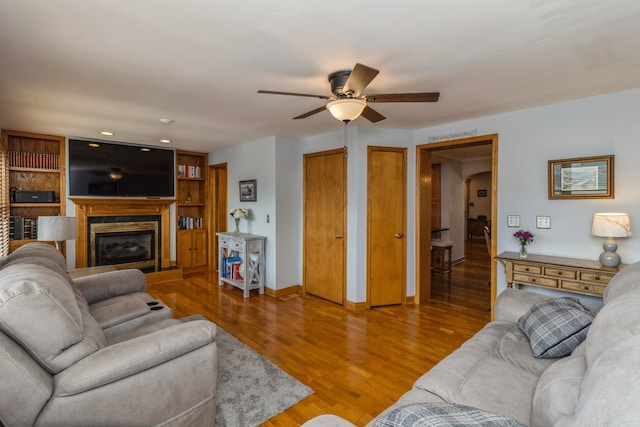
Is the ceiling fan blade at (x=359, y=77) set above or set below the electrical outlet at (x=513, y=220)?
above

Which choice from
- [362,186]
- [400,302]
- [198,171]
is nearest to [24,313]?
[362,186]

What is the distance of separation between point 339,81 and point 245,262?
120 inches

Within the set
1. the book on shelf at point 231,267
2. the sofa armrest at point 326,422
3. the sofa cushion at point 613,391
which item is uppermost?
the sofa cushion at point 613,391

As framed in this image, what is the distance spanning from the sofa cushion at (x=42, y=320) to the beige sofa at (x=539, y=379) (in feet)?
3.75

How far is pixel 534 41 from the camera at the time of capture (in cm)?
186

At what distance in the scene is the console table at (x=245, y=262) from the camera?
4555mm

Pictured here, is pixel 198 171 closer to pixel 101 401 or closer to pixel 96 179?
pixel 96 179

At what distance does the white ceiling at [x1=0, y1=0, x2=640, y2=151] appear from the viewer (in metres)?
1.56

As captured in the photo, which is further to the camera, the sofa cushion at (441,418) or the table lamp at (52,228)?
the table lamp at (52,228)

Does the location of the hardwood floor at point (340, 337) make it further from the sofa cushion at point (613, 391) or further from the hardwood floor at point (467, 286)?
the sofa cushion at point (613, 391)

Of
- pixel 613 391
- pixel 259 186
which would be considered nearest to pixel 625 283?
pixel 613 391

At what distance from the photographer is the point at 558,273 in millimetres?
2814

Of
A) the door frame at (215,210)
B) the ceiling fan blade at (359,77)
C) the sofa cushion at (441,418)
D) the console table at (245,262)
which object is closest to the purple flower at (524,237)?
the ceiling fan blade at (359,77)

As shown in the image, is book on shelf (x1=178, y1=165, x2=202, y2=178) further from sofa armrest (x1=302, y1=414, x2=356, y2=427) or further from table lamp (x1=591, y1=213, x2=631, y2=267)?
table lamp (x1=591, y1=213, x2=631, y2=267)
